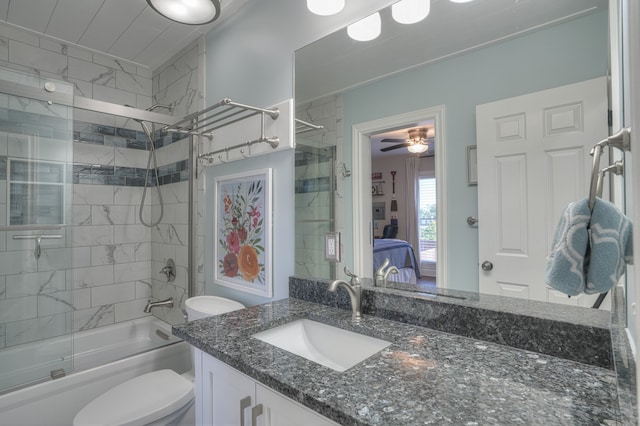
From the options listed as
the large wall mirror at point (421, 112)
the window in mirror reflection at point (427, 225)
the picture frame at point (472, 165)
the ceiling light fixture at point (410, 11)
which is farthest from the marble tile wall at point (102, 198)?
the picture frame at point (472, 165)

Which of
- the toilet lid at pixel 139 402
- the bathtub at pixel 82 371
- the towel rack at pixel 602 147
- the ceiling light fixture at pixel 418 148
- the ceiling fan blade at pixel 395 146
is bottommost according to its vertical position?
the bathtub at pixel 82 371

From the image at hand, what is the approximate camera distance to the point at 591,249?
59 centimetres

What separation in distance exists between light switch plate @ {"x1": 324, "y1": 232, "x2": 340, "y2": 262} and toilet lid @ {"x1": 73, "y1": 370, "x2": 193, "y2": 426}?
3.00 ft

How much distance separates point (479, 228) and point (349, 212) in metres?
0.54

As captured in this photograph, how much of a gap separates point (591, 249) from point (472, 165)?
20.6 inches

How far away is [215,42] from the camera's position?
6.89ft

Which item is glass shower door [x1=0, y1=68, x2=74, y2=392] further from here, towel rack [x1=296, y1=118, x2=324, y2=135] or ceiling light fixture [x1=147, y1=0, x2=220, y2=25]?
towel rack [x1=296, y1=118, x2=324, y2=135]

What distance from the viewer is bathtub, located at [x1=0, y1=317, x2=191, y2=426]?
1606 millimetres

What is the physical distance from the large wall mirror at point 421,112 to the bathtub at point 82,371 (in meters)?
1.22

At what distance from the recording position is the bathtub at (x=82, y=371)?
5.27 ft

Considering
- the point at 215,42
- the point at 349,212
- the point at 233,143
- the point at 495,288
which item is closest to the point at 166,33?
the point at 215,42

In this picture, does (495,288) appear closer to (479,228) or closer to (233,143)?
(479,228)

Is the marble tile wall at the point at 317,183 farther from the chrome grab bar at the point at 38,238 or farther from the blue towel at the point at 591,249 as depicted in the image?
the chrome grab bar at the point at 38,238

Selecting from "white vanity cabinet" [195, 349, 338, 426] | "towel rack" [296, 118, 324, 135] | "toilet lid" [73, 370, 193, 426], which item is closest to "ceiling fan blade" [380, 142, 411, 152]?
"towel rack" [296, 118, 324, 135]
